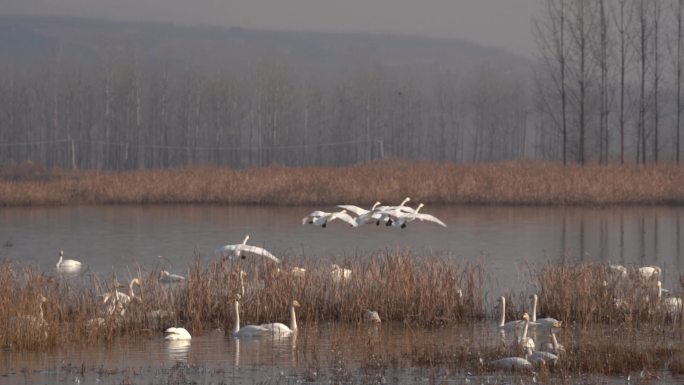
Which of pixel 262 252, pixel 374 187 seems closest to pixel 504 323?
pixel 262 252

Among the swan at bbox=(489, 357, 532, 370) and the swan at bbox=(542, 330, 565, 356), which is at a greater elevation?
the swan at bbox=(542, 330, 565, 356)

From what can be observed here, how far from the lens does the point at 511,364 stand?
12727mm

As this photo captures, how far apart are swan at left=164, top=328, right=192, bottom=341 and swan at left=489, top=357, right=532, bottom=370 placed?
4102 millimetres

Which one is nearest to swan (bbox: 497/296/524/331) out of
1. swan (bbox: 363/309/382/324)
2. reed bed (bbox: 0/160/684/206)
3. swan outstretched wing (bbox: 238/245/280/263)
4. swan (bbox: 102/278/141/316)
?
swan (bbox: 363/309/382/324)

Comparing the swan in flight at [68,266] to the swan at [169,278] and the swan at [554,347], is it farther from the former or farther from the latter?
the swan at [554,347]

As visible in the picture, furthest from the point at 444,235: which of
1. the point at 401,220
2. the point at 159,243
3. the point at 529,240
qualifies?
the point at 401,220

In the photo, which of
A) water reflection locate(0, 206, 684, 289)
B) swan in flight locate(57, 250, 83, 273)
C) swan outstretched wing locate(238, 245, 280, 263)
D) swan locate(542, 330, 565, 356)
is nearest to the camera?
swan locate(542, 330, 565, 356)

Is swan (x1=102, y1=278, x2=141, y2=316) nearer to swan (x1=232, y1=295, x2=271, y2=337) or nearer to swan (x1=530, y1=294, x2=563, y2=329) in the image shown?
swan (x1=232, y1=295, x2=271, y2=337)

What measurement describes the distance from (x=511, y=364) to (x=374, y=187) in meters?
26.9

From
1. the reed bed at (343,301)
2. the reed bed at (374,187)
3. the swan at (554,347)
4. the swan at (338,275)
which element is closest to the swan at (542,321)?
the reed bed at (343,301)

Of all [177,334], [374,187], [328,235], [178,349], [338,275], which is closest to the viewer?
[178,349]

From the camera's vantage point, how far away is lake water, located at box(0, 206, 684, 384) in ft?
43.1

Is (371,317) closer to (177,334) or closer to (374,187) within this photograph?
(177,334)

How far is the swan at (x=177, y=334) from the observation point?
1509 centimetres
